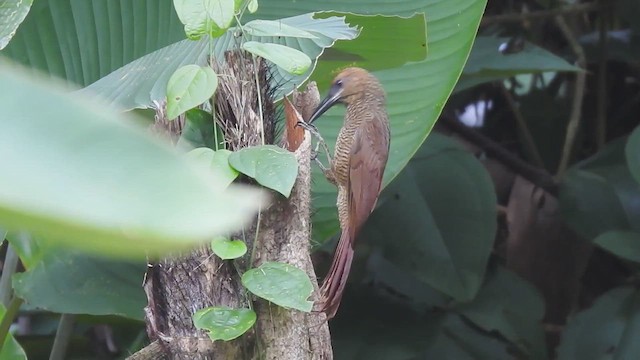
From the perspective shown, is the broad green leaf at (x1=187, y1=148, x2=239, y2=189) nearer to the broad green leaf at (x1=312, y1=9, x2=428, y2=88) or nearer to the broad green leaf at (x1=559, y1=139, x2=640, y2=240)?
the broad green leaf at (x1=312, y1=9, x2=428, y2=88)

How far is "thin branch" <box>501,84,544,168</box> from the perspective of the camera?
2.14 m

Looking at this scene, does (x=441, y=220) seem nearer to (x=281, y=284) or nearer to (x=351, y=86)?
(x=351, y=86)

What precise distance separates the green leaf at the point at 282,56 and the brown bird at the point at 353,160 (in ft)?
0.35

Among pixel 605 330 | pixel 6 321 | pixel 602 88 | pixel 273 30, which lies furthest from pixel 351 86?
pixel 602 88

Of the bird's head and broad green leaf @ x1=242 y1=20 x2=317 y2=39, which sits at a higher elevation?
broad green leaf @ x1=242 y1=20 x2=317 y2=39

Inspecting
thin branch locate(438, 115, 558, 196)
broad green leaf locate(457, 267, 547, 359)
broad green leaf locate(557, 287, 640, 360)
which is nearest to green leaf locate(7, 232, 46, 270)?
broad green leaf locate(457, 267, 547, 359)

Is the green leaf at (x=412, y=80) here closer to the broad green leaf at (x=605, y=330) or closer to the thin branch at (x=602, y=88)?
the broad green leaf at (x=605, y=330)

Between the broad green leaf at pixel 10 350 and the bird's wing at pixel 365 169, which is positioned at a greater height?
the bird's wing at pixel 365 169

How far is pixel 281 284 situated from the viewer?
0.70m

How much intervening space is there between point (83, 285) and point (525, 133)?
1.24 m

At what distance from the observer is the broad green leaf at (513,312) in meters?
1.65

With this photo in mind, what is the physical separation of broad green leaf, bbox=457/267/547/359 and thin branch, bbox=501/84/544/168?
499 mm

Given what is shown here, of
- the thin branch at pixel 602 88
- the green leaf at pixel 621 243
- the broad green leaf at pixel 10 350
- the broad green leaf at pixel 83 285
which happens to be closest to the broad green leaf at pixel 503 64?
the green leaf at pixel 621 243

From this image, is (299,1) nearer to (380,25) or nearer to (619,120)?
(380,25)
